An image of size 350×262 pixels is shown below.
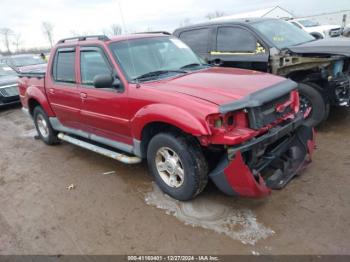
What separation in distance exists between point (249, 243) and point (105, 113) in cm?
242

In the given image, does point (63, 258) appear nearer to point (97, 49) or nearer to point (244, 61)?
point (97, 49)

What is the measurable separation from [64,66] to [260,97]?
3.25 meters

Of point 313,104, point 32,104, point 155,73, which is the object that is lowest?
point 313,104

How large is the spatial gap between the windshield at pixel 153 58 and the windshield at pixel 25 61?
33.5ft

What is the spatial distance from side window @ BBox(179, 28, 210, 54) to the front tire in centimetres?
352

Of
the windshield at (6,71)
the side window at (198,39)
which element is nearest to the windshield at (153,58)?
the side window at (198,39)

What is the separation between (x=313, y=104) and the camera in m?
5.20

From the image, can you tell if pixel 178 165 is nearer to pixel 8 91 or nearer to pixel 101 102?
pixel 101 102

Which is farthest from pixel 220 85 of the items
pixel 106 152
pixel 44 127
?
pixel 44 127

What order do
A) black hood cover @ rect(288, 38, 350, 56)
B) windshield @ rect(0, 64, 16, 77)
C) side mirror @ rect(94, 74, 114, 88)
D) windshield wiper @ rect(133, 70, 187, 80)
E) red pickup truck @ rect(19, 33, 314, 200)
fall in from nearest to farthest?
red pickup truck @ rect(19, 33, 314, 200) → side mirror @ rect(94, 74, 114, 88) → windshield wiper @ rect(133, 70, 187, 80) → black hood cover @ rect(288, 38, 350, 56) → windshield @ rect(0, 64, 16, 77)

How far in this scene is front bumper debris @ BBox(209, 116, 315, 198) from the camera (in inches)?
118

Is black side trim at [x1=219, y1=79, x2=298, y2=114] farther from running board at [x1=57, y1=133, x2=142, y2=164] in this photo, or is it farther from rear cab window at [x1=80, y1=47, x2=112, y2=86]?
rear cab window at [x1=80, y1=47, x2=112, y2=86]

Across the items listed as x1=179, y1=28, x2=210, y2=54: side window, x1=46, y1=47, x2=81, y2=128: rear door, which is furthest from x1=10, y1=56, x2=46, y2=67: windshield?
x1=46, y1=47, x2=81, y2=128: rear door

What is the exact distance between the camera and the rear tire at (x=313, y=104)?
5148mm
